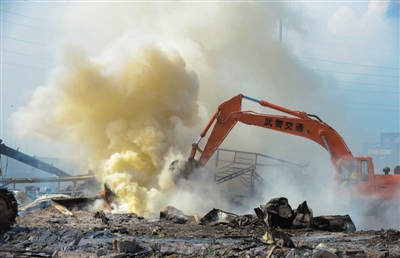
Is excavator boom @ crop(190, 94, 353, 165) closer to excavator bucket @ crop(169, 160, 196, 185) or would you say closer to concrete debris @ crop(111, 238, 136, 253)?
A: excavator bucket @ crop(169, 160, 196, 185)

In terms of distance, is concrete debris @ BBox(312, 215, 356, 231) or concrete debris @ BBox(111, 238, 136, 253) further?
concrete debris @ BBox(312, 215, 356, 231)

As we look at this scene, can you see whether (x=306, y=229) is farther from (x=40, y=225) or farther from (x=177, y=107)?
(x=177, y=107)

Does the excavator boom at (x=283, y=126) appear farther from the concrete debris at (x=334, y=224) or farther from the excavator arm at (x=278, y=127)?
the concrete debris at (x=334, y=224)

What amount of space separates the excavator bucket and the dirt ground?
2.53 metres

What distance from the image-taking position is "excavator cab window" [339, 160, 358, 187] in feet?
48.5

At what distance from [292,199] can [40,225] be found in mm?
11819

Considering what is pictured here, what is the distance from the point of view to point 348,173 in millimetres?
14906

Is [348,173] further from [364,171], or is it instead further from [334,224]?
[334,224]

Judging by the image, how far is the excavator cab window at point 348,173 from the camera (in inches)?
582

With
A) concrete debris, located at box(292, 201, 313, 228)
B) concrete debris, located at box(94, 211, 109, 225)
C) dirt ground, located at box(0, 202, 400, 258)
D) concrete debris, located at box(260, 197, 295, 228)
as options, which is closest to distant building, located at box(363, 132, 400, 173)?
concrete debris, located at box(292, 201, 313, 228)

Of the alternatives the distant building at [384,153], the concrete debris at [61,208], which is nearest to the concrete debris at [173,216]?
the concrete debris at [61,208]

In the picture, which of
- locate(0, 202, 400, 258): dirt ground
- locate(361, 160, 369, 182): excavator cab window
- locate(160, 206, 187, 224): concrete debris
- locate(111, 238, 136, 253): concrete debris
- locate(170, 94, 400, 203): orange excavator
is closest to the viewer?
locate(0, 202, 400, 258): dirt ground

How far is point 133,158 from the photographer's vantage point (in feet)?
60.6

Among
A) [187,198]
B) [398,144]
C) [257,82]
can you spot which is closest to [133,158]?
[187,198]
